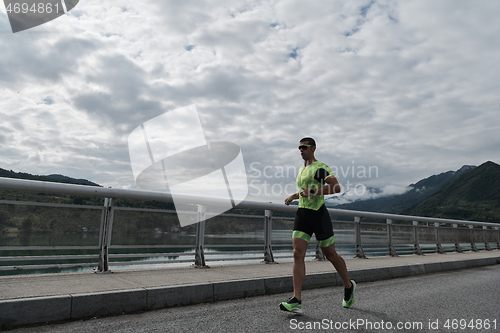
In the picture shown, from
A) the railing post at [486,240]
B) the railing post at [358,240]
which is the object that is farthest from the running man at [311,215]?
the railing post at [486,240]

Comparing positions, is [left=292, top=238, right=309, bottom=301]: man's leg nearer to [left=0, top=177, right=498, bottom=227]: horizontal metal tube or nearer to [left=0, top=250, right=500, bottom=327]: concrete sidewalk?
[left=0, top=250, right=500, bottom=327]: concrete sidewalk

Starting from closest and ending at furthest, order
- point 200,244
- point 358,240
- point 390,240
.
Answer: point 200,244 < point 358,240 < point 390,240

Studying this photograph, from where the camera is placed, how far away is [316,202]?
14.8 feet

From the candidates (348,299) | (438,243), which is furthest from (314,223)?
(438,243)

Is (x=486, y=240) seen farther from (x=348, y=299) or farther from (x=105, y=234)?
(x=105, y=234)

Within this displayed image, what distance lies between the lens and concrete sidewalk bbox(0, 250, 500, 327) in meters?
3.65

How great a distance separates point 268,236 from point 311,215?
4032mm

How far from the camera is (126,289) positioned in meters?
4.35

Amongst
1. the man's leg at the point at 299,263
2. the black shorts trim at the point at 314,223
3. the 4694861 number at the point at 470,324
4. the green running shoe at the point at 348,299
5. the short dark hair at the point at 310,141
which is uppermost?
the short dark hair at the point at 310,141

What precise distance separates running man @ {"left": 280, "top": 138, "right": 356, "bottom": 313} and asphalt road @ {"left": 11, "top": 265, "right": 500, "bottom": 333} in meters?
0.38

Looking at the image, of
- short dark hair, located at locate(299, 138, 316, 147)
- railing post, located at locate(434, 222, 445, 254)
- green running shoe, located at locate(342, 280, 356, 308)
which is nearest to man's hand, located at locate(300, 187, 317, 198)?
short dark hair, located at locate(299, 138, 316, 147)

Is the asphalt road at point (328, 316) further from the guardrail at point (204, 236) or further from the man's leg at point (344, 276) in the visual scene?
the guardrail at point (204, 236)

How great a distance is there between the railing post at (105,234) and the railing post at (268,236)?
139 inches

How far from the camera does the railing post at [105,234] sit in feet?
18.9
